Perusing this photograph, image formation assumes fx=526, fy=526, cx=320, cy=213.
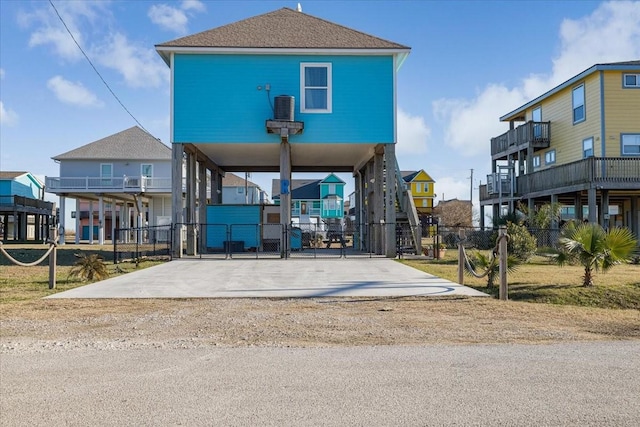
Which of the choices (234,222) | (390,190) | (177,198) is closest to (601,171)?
(390,190)

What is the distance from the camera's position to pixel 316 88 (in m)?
20.0

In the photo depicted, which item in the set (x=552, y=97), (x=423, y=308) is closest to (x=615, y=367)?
(x=423, y=308)

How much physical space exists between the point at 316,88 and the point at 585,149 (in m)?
16.4

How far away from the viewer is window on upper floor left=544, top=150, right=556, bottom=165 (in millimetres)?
32553

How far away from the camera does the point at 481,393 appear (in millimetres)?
4340

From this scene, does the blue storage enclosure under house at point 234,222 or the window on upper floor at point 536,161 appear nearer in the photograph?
the blue storage enclosure under house at point 234,222

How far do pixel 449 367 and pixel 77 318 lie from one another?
552 cm

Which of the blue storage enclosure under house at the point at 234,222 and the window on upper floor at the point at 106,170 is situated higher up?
the window on upper floor at the point at 106,170

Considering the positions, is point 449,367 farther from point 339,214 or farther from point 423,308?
point 339,214

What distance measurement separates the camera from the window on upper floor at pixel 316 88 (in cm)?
1997

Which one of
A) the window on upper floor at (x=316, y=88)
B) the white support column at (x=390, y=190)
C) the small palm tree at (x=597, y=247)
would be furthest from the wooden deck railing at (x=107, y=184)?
the small palm tree at (x=597, y=247)

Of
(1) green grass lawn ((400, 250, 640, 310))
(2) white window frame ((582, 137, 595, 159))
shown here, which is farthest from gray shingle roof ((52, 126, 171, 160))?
(1) green grass lawn ((400, 250, 640, 310))

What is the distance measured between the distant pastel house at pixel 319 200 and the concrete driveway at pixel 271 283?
4875 centimetres

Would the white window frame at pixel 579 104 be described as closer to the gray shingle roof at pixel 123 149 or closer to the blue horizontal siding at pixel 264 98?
the blue horizontal siding at pixel 264 98
